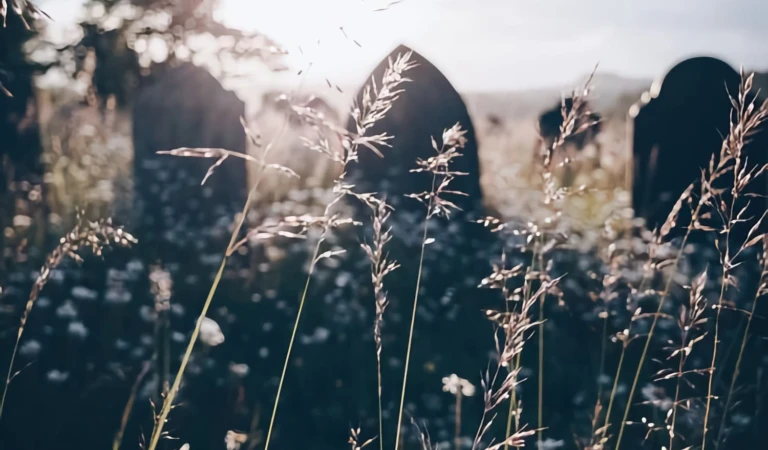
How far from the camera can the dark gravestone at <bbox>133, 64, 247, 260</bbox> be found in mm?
4312

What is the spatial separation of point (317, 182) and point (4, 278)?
2332mm

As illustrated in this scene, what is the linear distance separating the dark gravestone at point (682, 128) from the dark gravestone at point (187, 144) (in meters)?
2.55

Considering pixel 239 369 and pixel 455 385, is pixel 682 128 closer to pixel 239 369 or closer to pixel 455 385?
pixel 455 385

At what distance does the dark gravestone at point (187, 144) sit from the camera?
4.31 meters

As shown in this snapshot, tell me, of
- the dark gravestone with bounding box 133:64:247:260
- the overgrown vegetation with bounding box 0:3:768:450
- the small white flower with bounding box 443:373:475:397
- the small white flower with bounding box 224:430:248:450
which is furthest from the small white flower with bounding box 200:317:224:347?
the dark gravestone with bounding box 133:64:247:260

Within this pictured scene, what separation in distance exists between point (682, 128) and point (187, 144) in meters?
3.15

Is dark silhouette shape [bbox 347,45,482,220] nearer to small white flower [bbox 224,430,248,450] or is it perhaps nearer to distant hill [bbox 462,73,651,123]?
distant hill [bbox 462,73,651,123]

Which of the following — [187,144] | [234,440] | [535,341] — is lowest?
[535,341]

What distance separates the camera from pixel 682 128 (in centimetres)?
424

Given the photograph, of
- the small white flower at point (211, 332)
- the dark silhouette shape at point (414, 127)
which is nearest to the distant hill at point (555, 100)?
the dark silhouette shape at point (414, 127)

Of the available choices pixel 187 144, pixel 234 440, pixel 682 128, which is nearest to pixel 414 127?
pixel 187 144

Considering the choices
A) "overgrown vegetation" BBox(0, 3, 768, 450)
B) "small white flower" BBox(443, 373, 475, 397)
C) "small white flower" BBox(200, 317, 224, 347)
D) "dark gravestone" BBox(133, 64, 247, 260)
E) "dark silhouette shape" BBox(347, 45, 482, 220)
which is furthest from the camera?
"dark gravestone" BBox(133, 64, 247, 260)

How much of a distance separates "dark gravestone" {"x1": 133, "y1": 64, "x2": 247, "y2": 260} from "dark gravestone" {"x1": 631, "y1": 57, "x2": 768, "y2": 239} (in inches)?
100

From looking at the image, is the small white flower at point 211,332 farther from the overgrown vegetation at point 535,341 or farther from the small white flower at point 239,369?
the small white flower at point 239,369
